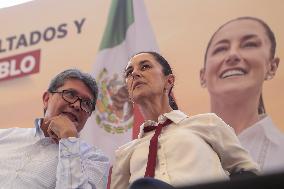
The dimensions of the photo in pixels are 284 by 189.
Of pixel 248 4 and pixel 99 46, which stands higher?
pixel 248 4

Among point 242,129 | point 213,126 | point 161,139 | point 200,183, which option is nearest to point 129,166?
point 161,139

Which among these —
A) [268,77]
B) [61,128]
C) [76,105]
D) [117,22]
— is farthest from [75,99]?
[117,22]

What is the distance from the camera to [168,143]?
3.53 feet

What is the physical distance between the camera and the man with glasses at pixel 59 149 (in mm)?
1129

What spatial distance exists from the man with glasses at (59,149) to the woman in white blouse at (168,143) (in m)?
0.09

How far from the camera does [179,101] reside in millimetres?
1918

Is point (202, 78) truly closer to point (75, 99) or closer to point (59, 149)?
point (75, 99)

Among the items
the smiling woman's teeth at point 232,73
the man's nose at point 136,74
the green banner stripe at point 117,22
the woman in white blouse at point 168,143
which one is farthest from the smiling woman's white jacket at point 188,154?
the green banner stripe at point 117,22

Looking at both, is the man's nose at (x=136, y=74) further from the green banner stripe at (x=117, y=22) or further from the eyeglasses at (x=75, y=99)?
the green banner stripe at (x=117, y=22)

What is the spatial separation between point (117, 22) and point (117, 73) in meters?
0.31

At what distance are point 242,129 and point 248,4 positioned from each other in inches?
23.9

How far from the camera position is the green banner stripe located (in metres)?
2.24

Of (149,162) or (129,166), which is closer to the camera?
(149,162)

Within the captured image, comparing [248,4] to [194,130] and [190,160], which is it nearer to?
[194,130]
